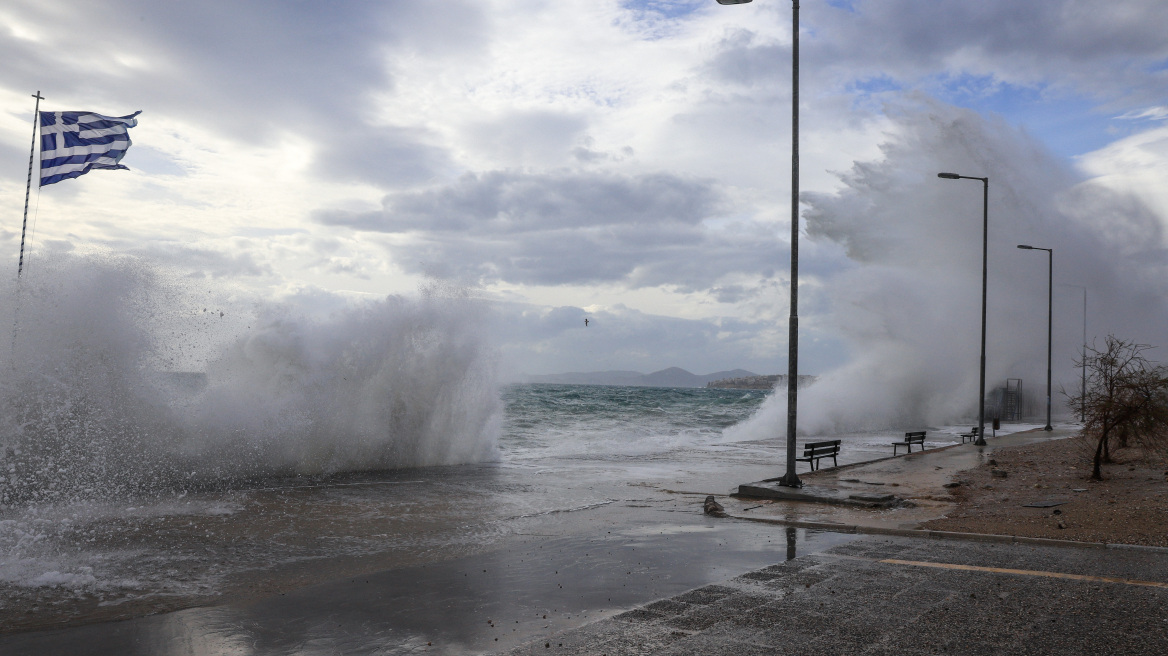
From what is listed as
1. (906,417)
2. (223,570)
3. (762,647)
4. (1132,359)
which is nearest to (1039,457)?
(1132,359)

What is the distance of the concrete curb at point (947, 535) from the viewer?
857 centimetres

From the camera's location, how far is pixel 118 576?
769 cm

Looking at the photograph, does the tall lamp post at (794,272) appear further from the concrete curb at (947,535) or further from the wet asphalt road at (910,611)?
the wet asphalt road at (910,611)

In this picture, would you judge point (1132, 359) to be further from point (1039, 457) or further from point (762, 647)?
point (762, 647)

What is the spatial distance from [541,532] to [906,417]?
45.9 m

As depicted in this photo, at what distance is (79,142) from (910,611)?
892 inches

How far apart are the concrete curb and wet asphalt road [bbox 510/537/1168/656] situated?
39 cm

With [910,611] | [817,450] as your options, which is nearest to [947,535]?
[910,611]

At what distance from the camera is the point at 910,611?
599 centimetres

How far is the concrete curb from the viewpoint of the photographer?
337 inches

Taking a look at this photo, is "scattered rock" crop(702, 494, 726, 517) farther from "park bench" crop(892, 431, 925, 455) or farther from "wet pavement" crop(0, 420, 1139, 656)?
"park bench" crop(892, 431, 925, 455)

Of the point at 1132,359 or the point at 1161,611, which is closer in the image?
the point at 1161,611

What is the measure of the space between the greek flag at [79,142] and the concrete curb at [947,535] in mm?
19548

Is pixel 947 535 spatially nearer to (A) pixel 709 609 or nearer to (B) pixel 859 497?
(B) pixel 859 497
